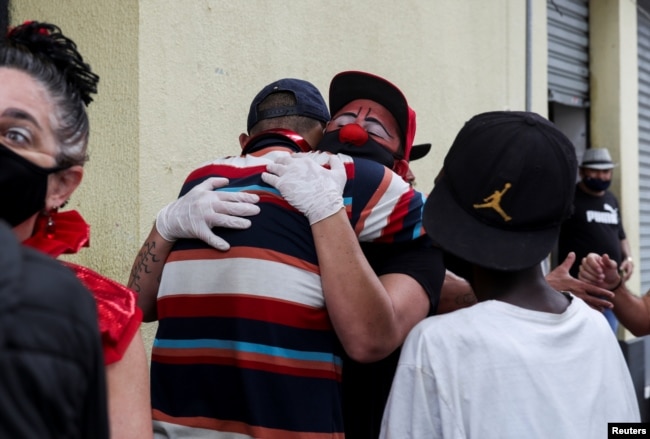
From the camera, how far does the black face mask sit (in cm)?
134

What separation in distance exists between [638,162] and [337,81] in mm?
6650

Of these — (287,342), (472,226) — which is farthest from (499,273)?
(287,342)

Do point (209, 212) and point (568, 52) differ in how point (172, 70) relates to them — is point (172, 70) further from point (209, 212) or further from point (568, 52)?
point (568, 52)

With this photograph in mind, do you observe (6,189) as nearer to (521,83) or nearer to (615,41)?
(521,83)

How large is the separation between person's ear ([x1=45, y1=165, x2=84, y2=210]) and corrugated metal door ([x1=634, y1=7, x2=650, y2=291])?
794 centimetres

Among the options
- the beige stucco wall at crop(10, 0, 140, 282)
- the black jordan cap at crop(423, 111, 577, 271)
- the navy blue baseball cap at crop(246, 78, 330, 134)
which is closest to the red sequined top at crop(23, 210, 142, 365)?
the black jordan cap at crop(423, 111, 577, 271)

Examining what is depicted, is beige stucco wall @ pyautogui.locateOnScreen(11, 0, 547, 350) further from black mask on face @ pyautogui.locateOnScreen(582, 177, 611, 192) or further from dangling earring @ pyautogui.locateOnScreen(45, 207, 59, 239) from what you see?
black mask on face @ pyautogui.locateOnScreen(582, 177, 611, 192)

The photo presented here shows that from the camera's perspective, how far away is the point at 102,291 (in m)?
1.51

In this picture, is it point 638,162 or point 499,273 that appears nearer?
point 499,273

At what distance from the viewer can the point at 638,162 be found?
8.27m

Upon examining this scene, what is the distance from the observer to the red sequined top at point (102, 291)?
1.42m

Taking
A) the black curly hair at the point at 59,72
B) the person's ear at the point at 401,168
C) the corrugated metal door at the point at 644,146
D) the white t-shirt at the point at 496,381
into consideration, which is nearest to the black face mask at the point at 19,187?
the black curly hair at the point at 59,72

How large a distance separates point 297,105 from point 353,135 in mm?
186
